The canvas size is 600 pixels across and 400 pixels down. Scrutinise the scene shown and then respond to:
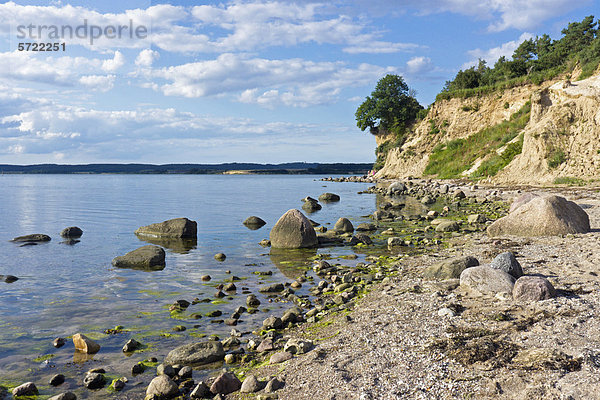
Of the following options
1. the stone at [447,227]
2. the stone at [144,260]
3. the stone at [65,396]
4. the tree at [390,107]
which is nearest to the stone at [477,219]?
the stone at [447,227]

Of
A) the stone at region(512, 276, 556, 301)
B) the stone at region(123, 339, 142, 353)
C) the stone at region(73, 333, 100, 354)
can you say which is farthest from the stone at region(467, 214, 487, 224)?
the stone at region(73, 333, 100, 354)

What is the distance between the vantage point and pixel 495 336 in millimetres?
6035

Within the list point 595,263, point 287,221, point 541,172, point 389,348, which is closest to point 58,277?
point 287,221

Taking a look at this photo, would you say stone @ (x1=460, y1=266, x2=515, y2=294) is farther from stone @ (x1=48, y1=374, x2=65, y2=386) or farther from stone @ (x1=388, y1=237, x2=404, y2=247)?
stone @ (x1=388, y1=237, x2=404, y2=247)

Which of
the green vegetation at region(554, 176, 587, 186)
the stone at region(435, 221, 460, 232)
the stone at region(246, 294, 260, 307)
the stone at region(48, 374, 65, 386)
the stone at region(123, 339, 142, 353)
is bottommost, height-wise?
the stone at region(48, 374, 65, 386)

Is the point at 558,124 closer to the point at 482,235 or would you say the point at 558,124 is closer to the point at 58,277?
the point at 482,235

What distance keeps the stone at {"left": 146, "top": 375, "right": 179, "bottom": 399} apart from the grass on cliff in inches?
1753

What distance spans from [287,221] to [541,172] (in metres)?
29.4

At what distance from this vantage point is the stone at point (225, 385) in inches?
228

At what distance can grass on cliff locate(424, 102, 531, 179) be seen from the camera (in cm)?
4839

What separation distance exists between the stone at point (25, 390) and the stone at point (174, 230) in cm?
1406

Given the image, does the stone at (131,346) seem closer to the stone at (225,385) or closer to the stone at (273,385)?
A: the stone at (225,385)

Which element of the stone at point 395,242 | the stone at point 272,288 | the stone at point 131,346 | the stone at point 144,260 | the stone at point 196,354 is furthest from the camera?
the stone at point 395,242

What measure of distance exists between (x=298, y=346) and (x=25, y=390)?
159 inches
